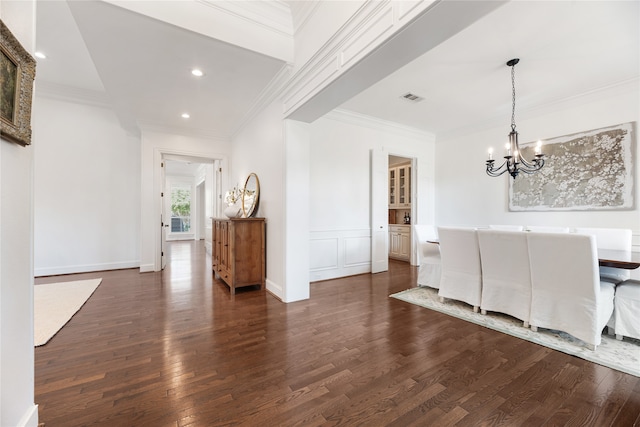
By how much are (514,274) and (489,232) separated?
477mm

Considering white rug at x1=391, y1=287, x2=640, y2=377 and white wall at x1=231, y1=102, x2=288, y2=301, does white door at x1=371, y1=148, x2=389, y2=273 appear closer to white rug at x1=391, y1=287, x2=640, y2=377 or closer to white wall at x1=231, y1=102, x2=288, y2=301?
white rug at x1=391, y1=287, x2=640, y2=377

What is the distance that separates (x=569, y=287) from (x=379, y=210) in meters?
2.99

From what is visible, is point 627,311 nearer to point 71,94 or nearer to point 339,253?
point 339,253

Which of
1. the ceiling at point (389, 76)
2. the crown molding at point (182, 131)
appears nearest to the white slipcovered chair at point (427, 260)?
the ceiling at point (389, 76)

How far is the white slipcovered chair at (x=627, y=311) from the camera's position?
2191 millimetres

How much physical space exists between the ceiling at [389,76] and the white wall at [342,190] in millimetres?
407

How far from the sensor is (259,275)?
12.6 ft

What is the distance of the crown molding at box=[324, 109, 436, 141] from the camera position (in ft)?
15.0

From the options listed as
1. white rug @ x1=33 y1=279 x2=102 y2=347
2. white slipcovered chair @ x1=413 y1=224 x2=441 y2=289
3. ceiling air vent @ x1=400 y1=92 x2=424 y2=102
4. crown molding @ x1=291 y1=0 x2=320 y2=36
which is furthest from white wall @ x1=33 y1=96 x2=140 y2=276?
white slipcovered chair @ x1=413 y1=224 x2=441 y2=289

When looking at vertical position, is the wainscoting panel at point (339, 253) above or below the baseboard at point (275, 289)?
above

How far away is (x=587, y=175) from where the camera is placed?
385 cm

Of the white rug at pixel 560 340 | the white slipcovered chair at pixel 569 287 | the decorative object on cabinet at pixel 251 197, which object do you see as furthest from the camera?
the decorative object on cabinet at pixel 251 197

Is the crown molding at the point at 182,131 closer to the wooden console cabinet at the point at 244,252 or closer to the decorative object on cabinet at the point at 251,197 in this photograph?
the decorative object on cabinet at the point at 251,197

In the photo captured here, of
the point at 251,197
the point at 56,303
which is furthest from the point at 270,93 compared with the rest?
the point at 56,303
